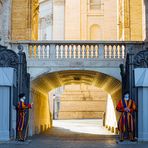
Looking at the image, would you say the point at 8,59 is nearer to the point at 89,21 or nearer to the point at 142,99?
the point at 142,99

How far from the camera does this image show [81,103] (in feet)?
151

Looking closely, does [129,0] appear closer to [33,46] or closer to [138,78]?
[33,46]

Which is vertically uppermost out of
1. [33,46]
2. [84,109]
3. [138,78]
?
[33,46]

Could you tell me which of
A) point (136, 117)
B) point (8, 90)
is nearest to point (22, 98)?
point (8, 90)

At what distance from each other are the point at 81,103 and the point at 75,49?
24229 mm

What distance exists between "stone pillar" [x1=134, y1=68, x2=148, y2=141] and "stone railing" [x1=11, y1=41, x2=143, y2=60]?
446 centimetres

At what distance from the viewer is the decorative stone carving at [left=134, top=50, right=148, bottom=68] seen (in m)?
17.5

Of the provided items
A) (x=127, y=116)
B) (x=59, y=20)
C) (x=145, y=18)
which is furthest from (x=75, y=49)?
(x=59, y=20)

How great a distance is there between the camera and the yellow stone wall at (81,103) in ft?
150

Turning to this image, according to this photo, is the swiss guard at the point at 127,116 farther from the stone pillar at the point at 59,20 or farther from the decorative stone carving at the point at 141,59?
the stone pillar at the point at 59,20

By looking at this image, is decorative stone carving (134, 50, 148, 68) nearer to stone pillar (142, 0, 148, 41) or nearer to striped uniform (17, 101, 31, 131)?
striped uniform (17, 101, 31, 131)

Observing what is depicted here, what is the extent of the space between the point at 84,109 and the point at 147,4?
24032 millimetres

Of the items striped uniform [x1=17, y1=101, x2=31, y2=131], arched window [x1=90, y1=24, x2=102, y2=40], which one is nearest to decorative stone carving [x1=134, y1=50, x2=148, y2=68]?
striped uniform [x1=17, y1=101, x2=31, y2=131]

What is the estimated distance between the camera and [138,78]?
17.3 meters
